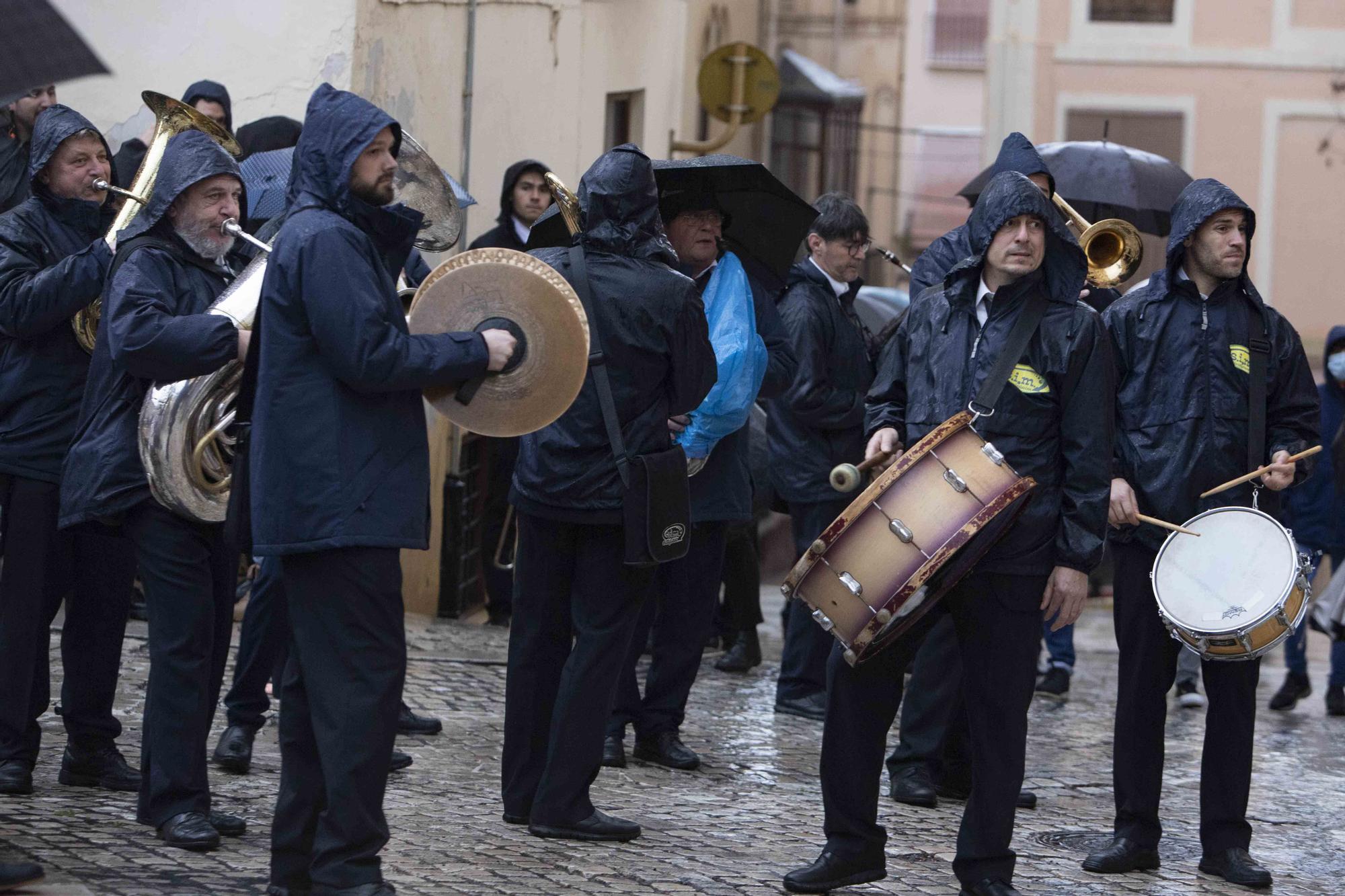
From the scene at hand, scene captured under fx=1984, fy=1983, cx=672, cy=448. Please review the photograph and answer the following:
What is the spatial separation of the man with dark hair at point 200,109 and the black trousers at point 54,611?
242 cm

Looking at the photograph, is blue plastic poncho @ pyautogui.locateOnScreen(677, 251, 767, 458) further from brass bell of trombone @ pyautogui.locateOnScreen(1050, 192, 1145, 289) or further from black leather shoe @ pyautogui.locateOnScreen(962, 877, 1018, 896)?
black leather shoe @ pyautogui.locateOnScreen(962, 877, 1018, 896)

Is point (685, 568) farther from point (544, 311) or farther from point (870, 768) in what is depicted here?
point (544, 311)

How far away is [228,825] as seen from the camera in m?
5.63

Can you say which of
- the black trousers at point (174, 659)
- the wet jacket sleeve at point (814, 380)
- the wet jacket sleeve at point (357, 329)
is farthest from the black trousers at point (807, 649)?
the wet jacket sleeve at point (357, 329)

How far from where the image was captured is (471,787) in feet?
21.5

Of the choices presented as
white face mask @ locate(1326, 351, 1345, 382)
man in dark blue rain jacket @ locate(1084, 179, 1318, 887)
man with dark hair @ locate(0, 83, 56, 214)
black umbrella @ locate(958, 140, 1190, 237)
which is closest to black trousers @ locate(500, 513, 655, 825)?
man in dark blue rain jacket @ locate(1084, 179, 1318, 887)

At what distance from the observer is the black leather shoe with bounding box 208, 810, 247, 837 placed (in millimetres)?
5625

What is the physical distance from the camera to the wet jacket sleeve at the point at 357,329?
472 centimetres

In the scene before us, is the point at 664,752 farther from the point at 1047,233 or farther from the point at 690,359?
the point at 1047,233

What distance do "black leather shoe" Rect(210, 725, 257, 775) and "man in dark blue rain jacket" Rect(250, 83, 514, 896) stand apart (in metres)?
1.52

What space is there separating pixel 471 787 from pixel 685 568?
124cm

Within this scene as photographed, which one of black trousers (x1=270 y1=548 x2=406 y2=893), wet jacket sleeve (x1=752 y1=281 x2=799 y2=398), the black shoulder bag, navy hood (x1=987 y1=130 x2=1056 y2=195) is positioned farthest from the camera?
navy hood (x1=987 y1=130 x2=1056 y2=195)

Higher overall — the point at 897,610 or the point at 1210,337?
the point at 1210,337

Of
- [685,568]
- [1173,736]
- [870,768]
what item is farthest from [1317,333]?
[870,768]
